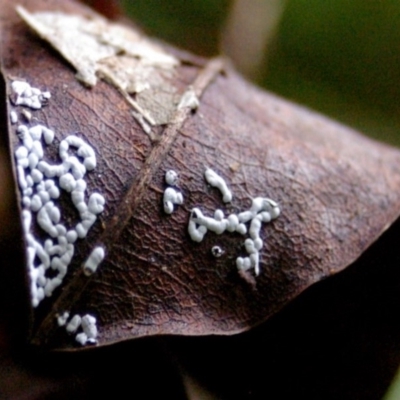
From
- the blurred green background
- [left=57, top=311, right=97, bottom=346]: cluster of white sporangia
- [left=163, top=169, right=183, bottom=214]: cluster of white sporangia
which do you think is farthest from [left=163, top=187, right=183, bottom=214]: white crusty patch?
the blurred green background

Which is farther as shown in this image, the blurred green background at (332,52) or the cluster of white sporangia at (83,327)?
the blurred green background at (332,52)

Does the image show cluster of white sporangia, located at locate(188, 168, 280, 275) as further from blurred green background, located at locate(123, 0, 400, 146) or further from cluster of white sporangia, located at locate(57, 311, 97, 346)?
blurred green background, located at locate(123, 0, 400, 146)

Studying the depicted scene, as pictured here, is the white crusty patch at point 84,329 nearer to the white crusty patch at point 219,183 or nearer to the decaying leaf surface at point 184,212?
the decaying leaf surface at point 184,212

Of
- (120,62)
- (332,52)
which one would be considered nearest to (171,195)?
(120,62)

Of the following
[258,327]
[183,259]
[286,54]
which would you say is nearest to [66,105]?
[183,259]

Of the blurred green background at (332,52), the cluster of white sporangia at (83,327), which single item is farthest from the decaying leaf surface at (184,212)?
the blurred green background at (332,52)
